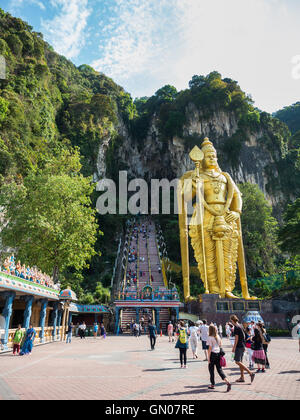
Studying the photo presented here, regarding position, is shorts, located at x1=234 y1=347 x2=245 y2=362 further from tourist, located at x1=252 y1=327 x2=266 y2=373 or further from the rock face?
the rock face

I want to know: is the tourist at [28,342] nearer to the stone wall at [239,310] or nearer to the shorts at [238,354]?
the shorts at [238,354]

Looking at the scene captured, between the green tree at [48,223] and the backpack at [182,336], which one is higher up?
the green tree at [48,223]

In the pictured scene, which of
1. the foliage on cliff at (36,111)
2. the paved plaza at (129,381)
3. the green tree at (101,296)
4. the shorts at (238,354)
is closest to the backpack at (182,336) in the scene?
the paved plaza at (129,381)

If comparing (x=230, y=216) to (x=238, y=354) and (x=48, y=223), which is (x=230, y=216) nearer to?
(x=48, y=223)

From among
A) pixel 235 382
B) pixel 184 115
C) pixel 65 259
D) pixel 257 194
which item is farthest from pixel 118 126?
pixel 235 382

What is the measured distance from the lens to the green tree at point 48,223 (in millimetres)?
16250

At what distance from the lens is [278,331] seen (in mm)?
16203

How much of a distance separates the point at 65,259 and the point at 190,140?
31.3m

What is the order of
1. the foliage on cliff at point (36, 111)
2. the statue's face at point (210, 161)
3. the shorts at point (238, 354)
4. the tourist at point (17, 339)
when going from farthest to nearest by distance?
the foliage on cliff at point (36, 111)
the statue's face at point (210, 161)
the tourist at point (17, 339)
the shorts at point (238, 354)

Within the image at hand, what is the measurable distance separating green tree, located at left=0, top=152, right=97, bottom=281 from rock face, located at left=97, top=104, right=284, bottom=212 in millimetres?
19709

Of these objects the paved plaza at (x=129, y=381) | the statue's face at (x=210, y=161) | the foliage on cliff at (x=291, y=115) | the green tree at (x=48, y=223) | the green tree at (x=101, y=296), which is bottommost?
the paved plaza at (x=129, y=381)

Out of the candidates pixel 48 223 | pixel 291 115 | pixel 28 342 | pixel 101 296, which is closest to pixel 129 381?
pixel 28 342

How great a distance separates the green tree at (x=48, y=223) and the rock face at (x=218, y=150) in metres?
19.7

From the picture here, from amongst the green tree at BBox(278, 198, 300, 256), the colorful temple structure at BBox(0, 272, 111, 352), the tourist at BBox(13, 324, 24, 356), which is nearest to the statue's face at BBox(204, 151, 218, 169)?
the green tree at BBox(278, 198, 300, 256)
